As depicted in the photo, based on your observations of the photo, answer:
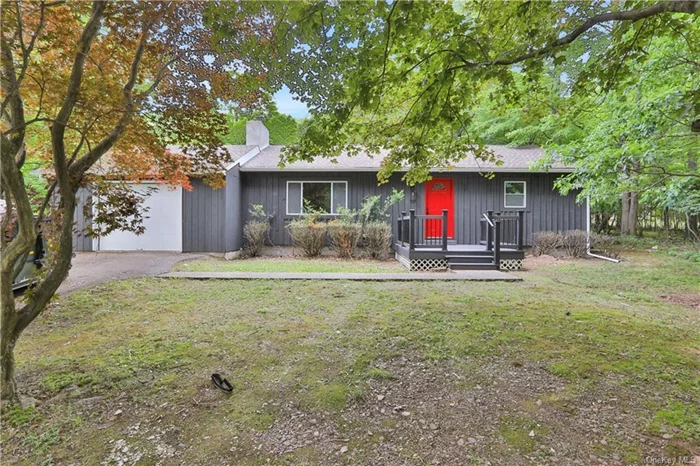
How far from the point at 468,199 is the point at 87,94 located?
10.1m

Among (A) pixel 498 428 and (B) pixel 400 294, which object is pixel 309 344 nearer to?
(A) pixel 498 428

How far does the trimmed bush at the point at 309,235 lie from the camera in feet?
31.6

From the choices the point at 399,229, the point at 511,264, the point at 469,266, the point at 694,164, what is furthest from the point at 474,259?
the point at 694,164

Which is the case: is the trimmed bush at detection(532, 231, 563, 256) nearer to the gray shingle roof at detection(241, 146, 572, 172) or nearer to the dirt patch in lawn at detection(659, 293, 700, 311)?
the gray shingle roof at detection(241, 146, 572, 172)

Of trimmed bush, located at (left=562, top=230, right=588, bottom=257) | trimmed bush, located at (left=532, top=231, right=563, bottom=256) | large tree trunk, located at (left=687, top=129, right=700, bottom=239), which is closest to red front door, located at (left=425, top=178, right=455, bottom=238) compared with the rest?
trimmed bush, located at (left=532, top=231, right=563, bottom=256)

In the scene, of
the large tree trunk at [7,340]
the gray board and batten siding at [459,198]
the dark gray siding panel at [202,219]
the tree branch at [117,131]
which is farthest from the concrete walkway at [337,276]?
the large tree trunk at [7,340]

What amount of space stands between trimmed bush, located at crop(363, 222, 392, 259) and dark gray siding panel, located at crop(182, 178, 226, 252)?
4.20 m

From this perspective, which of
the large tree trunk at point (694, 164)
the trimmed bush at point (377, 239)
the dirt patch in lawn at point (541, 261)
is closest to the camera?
the large tree trunk at point (694, 164)

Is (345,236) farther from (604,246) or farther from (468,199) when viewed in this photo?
(604,246)

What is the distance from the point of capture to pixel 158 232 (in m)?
9.92

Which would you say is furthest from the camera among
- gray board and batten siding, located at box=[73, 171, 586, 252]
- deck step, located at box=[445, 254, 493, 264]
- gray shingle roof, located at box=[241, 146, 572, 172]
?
gray board and batten siding, located at box=[73, 171, 586, 252]

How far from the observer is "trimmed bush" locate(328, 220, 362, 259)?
9453 millimetres

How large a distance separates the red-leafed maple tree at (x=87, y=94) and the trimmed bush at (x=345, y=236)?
569cm

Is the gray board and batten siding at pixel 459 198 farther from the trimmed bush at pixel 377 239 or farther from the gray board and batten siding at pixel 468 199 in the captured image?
the trimmed bush at pixel 377 239
